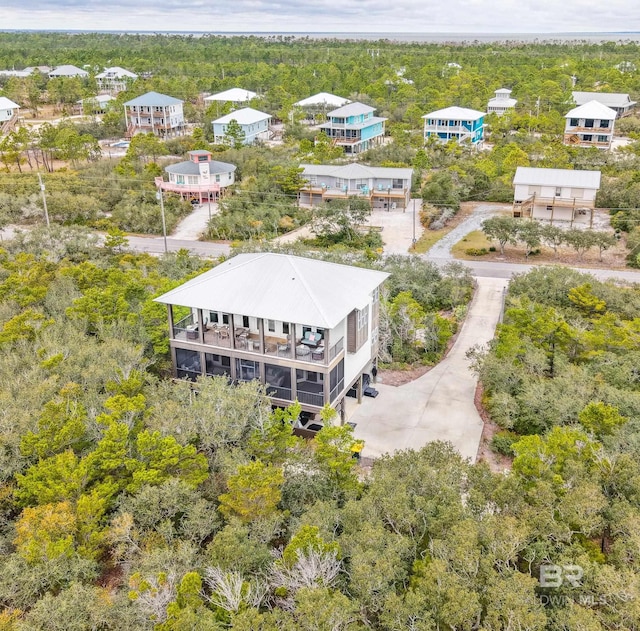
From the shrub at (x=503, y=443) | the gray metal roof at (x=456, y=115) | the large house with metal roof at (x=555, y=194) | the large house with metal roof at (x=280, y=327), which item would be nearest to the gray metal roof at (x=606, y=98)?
the gray metal roof at (x=456, y=115)

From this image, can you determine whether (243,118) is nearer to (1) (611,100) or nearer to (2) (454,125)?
(2) (454,125)

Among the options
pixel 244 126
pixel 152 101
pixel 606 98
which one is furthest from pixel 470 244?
pixel 606 98

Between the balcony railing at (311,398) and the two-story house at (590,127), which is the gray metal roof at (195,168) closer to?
the balcony railing at (311,398)

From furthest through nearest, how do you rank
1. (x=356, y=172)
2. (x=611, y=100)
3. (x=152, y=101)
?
(x=611, y=100)
(x=152, y=101)
(x=356, y=172)

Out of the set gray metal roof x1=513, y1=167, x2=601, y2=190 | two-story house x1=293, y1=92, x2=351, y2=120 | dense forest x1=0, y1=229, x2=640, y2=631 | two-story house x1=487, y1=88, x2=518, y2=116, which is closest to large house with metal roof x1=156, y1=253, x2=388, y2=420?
dense forest x1=0, y1=229, x2=640, y2=631

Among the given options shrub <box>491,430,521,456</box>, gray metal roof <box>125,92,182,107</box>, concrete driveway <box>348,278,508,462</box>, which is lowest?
concrete driveway <box>348,278,508,462</box>

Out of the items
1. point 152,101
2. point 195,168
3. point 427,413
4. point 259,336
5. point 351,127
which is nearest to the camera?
Result: point 259,336

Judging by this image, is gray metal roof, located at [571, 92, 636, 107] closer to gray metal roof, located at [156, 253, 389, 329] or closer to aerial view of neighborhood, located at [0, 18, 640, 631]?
aerial view of neighborhood, located at [0, 18, 640, 631]

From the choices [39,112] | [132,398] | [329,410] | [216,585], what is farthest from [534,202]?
[39,112]
